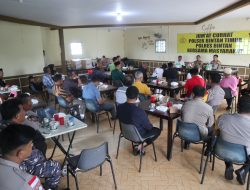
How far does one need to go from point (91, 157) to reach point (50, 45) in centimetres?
825

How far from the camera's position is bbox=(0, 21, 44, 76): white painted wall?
7128mm

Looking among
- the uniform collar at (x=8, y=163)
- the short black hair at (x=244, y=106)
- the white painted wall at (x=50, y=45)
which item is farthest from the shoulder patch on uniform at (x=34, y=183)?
the white painted wall at (x=50, y=45)

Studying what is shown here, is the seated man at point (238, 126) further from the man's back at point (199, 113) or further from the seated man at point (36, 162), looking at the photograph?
the seated man at point (36, 162)

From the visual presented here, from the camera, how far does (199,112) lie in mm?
2979

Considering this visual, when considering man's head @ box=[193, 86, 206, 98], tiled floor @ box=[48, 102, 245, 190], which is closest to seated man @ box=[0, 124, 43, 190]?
tiled floor @ box=[48, 102, 245, 190]

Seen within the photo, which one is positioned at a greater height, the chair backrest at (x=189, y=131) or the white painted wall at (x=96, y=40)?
the white painted wall at (x=96, y=40)

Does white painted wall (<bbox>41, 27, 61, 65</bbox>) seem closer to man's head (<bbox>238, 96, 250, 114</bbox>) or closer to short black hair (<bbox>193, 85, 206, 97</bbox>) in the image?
short black hair (<bbox>193, 85, 206, 97</bbox>)

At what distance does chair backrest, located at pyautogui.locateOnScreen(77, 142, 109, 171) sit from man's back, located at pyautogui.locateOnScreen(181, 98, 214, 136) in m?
1.28

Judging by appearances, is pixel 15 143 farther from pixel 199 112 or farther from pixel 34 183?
pixel 199 112

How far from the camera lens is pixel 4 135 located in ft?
5.22

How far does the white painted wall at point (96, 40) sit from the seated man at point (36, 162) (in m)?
7.95

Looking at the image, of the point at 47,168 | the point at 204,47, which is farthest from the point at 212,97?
the point at 204,47

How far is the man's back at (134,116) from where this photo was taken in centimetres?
300

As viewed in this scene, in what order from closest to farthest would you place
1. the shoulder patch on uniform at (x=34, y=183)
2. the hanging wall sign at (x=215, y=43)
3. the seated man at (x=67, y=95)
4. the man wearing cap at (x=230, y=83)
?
the shoulder patch on uniform at (x=34, y=183) < the seated man at (x=67, y=95) < the man wearing cap at (x=230, y=83) < the hanging wall sign at (x=215, y=43)
